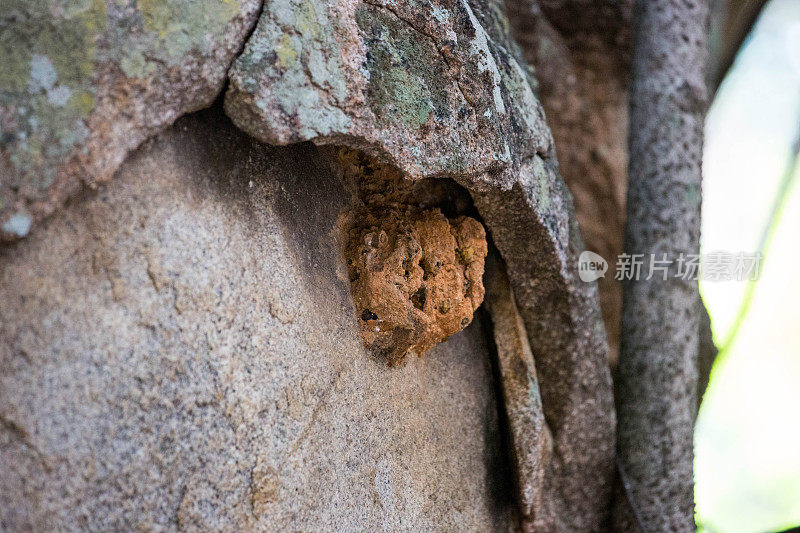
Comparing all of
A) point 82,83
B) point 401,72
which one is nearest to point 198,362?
point 82,83

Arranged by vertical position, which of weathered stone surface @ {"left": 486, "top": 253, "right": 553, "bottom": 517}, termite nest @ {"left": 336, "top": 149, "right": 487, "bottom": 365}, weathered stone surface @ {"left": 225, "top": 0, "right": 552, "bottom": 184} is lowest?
weathered stone surface @ {"left": 486, "top": 253, "right": 553, "bottom": 517}

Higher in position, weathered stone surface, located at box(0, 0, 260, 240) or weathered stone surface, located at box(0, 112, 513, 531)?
weathered stone surface, located at box(0, 0, 260, 240)

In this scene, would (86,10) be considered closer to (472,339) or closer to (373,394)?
(373,394)

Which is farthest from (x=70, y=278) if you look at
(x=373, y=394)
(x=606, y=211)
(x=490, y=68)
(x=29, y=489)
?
(x=606, y=211)

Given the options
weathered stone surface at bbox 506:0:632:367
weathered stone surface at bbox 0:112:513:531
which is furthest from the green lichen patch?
weathered stone surface at bbox 506:0:632:367

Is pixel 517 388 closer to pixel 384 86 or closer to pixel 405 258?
pixel 405 258

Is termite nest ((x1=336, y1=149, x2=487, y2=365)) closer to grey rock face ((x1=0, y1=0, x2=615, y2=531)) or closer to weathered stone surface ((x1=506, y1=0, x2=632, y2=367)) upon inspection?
grey rock face ((x1=0, y1=0, x2=615, y2=531))
